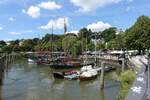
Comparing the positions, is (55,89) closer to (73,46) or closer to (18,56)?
(73,46)

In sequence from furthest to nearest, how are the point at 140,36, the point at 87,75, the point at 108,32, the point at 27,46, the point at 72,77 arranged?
1. the point at 27,46
2. the point at 108,32
3. the point at 140,36
4. the point at 72,77
5. the point at 87,75

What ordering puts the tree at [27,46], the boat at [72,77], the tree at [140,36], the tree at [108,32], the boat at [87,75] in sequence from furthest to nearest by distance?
the tree at [27,46], the tree at [108,32], the tree at [140,36], the boat at [72,77], the boat at [87,75]

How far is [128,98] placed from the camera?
3814 mm

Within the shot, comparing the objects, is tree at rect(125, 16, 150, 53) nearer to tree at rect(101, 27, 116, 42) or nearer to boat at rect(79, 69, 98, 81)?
boat at rect(79, 69, 98, 81)

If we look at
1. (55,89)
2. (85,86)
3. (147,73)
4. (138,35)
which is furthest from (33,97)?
(138,35)

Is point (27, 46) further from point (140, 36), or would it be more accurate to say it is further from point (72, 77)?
point (72, 77)

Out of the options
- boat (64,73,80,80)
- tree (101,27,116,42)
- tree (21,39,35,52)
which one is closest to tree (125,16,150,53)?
boat (64,73,80,80)

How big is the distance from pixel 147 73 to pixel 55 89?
34276 mm

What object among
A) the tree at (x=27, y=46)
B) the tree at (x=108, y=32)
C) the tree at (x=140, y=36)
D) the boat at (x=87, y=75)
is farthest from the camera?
the tree at (x=27, y=46)

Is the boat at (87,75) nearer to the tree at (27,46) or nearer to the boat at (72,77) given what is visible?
the boat at (72,77)

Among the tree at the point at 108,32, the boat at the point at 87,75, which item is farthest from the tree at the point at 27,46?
the boat at the point at 87,75

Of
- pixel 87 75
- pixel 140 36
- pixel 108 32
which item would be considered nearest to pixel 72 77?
pixel 87 75

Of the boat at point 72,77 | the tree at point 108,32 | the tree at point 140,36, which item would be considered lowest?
the boat at point 72,77

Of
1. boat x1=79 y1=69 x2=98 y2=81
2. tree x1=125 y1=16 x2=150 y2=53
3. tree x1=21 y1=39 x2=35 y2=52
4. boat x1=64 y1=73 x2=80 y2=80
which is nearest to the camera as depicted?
boat x1=79 y1=69 x2=98 y2=81
